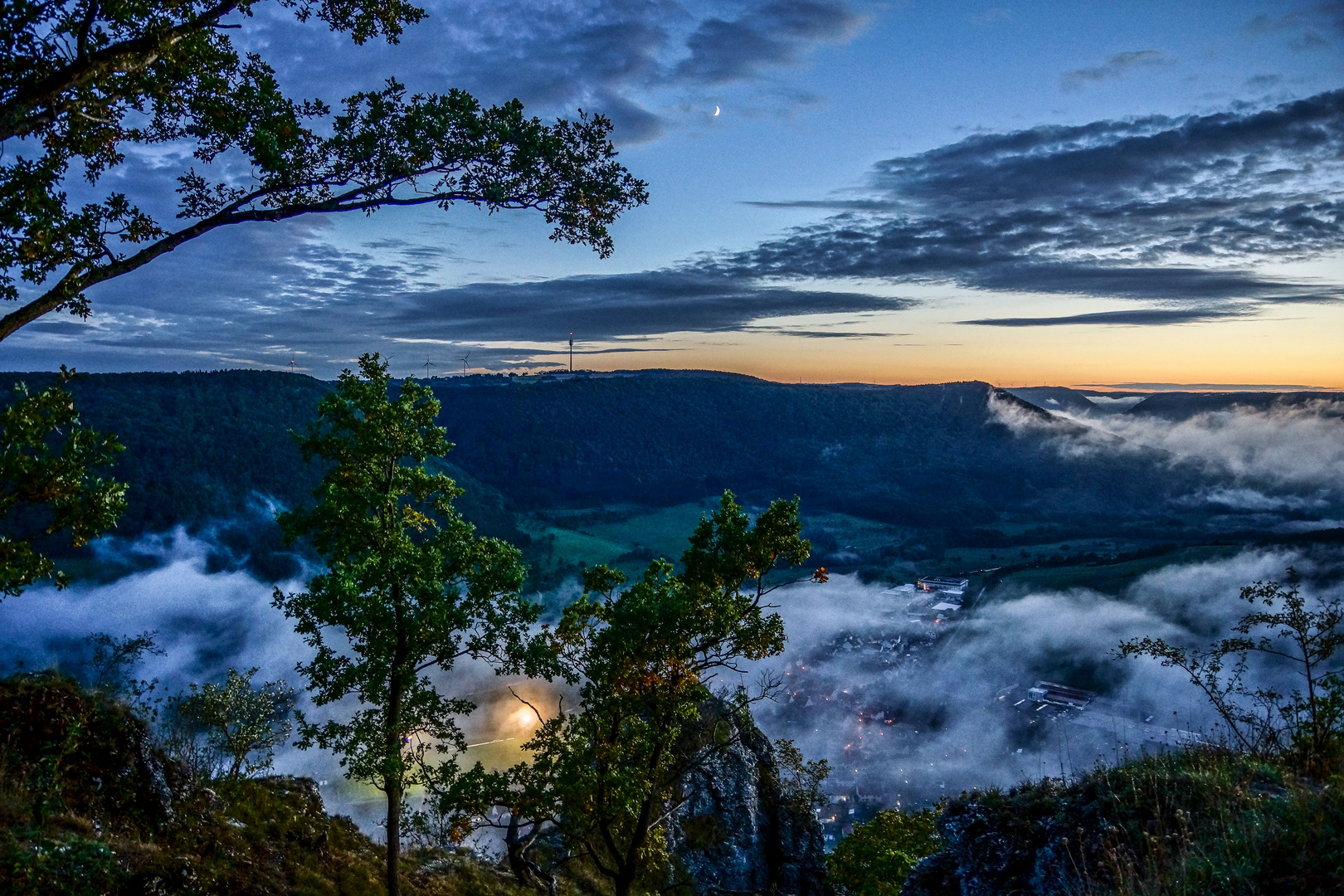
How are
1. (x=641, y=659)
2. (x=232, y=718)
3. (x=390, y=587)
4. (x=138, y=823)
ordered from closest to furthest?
(x=138, y=823) → (x=641, y=659) → (x=390, y=587) → (x=232, y=718)

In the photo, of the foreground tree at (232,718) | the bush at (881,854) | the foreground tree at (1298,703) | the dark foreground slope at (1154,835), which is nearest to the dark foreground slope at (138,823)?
the dark foreground slope at (1154,835)

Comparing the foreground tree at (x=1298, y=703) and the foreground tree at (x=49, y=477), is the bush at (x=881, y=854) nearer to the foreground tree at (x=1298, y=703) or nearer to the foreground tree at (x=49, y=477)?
the foreground tree at (x=1298, y=703)

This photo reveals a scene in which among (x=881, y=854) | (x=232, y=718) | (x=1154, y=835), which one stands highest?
(x=1154, y=835)

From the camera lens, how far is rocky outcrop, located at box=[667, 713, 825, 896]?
115ft

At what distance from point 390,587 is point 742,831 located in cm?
2761

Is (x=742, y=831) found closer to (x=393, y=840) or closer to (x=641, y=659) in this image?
(x=393, y=840)

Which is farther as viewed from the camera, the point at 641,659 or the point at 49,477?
the point at 641,659

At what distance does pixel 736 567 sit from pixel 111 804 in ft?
47.4

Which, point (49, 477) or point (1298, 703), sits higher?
point (49, 477)

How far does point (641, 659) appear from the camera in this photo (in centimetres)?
1823

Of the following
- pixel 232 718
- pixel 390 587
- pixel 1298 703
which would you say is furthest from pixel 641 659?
pixel 232 718

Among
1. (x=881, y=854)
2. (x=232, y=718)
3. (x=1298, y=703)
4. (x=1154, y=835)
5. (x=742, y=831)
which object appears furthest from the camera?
(x=232, y=718)

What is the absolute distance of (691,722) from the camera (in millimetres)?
35750

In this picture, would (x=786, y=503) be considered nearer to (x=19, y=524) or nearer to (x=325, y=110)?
(x=325, y=110)
